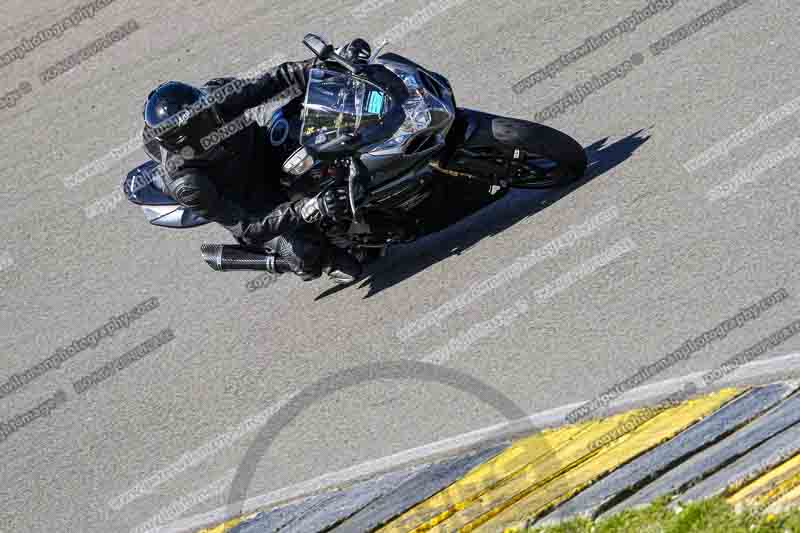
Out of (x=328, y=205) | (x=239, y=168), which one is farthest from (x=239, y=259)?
(x=328, y=205)

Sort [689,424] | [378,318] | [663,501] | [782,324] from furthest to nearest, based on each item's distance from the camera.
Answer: [378,318] → [782,324] → [689,424] → [663,501]

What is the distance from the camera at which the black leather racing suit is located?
730 cm

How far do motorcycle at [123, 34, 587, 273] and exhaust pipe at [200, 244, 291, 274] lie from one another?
0.06ft

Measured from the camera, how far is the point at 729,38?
885 cm

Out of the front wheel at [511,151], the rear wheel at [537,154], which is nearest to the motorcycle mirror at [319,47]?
the front wheel at [511,151]

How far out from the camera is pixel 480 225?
8.19 meters

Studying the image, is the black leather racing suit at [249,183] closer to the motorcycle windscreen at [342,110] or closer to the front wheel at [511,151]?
the motorcycle windscreen at [342,110]

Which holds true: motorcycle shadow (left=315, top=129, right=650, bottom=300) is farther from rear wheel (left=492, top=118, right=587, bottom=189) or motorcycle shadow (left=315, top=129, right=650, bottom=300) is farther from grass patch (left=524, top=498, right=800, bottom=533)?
grass patch (left=524, top=498, right=800, bottom=533)

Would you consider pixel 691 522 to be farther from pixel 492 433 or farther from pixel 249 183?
pixel 249 183

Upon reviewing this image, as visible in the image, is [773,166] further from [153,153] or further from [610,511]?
[153,153]

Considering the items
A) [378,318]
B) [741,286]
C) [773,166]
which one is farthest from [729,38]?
[378,318]

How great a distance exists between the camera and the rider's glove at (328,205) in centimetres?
703

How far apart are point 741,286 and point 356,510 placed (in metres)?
2.89

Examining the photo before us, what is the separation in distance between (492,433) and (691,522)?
5.50 feet
